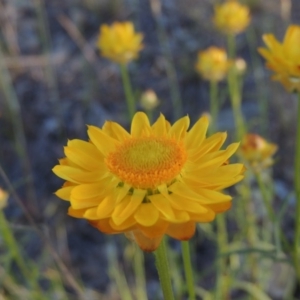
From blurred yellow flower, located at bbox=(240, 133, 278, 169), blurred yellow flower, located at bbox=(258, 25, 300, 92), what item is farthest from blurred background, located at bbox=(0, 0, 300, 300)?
blurred yellow flower, located at bbox=(258, 25, 300, 92)

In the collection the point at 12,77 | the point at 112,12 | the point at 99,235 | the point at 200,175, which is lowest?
the point at 99,235

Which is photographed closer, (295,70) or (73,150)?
(73,150)

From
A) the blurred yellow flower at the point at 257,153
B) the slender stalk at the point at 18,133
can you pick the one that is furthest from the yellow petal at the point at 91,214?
the slender stalk at the point at 18,133

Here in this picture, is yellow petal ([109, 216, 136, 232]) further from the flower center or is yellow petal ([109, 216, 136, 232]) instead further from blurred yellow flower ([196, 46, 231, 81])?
blurred yellow flower ([196, 46, 231, 81])

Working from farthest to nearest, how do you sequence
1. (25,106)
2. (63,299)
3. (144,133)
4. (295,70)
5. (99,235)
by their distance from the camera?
(25,106)
(99,235)
(63,299)
(295,70)
(144,133)

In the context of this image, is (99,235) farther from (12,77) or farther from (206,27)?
(206,27)

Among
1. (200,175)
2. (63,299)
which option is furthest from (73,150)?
(63,299)

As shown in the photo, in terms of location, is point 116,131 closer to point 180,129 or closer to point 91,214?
point 180,129

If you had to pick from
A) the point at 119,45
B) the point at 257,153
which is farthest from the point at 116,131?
the point at 119,45
